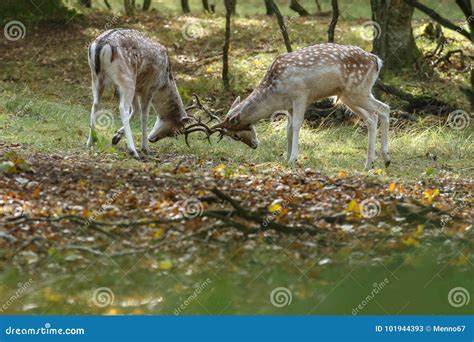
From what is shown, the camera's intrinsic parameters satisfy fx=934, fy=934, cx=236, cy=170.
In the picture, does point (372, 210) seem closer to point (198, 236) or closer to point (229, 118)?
point (198, 236)

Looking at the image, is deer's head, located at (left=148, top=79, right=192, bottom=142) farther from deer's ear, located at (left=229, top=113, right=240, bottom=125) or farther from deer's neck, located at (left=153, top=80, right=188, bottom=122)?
deer's ear, located at (left=229, top=113, right=240, bottom=125)

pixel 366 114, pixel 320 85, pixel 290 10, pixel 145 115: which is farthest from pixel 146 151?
pixel 290 10

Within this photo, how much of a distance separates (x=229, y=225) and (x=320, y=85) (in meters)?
3.24

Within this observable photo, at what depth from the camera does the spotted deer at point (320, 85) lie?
11305mm

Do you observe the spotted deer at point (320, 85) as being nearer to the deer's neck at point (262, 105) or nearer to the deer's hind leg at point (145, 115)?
the deer's neck at point (262, 105)

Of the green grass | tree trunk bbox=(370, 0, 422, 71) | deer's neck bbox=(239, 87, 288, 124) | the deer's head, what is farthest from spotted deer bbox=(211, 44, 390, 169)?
the green grass

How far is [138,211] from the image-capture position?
29.6 feet

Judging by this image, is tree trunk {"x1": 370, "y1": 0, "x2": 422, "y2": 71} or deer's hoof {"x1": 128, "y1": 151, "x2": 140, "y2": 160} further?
tree trunk {"x1": 370, "y1": 0, "x2": 422, "y2": 71}

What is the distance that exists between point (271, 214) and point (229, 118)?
3212mm

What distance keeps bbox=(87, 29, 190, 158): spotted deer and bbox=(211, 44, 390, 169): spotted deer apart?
1.33 meters

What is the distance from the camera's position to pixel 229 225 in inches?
344

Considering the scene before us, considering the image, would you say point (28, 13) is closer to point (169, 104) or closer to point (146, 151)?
point (169, 104)

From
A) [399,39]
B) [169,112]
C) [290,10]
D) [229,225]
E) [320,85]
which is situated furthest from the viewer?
[290,10]

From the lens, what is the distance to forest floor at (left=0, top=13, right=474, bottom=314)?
741 centimetres
